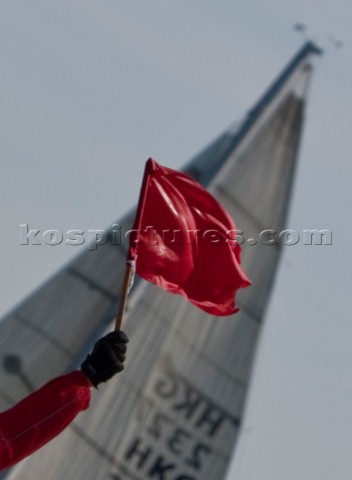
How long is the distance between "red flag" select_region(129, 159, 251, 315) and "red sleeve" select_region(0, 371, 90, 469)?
1.80 metres

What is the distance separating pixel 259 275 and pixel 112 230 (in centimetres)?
202

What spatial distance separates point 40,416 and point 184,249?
2.39m

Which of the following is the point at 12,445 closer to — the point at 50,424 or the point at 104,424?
the point at 50,424

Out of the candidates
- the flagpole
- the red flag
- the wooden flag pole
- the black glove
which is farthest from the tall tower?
the black glove

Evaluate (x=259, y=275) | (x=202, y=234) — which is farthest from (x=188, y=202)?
(x=259, y=275)

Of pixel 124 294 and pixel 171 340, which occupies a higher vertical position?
pixel 124 294

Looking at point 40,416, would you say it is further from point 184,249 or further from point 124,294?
point 184,249

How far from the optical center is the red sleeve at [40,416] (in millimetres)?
8219

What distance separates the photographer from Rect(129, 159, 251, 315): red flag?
1025cm

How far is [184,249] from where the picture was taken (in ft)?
34.1

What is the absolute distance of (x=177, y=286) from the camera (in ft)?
34.0

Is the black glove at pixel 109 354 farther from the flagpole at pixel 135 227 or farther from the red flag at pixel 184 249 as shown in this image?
the red flag at pixel 184 249

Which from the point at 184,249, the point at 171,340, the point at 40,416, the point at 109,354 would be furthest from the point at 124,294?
the point at 171,340

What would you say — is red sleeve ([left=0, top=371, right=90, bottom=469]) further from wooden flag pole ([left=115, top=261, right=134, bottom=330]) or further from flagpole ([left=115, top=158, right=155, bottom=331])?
flagpole ([left=115, top=158, right=155, bottom=331])
